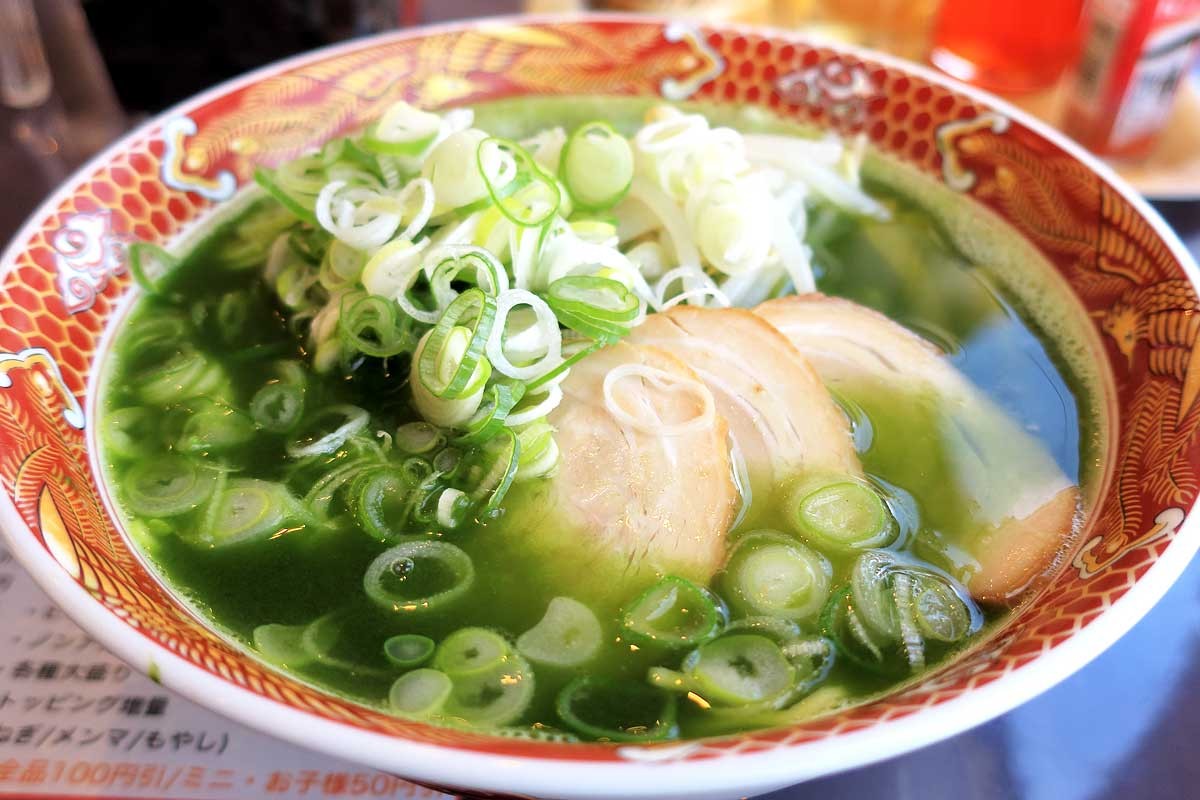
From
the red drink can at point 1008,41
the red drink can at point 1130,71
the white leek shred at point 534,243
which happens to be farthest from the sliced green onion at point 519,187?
the red drink can at point 1008,41

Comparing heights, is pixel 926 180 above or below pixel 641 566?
above

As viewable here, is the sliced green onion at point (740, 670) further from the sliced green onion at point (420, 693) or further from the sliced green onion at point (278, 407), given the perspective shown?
the sliced green onion at point (278, 407)

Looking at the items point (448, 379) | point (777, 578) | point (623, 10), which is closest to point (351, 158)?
point (448, 379)

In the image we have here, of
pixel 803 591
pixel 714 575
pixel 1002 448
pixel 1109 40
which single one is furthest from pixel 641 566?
pixel 1109 40

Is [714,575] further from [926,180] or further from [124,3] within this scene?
[124,3]

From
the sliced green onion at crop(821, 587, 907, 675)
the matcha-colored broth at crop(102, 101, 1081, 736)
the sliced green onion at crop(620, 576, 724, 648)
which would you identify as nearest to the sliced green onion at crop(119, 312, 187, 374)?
the matcha-colored broth at crop(102, 101, 1081, 736)

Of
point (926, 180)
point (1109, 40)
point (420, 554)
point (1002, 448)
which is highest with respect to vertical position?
point (1109, 40)

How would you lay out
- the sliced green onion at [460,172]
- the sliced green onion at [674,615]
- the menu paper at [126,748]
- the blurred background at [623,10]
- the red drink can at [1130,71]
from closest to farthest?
the sliced green onion at [674,615] → the menu paper at [126,748] → the sliced green onion at [460,172] → the red drink can at [1130,71] → the blurred background at [623,10]

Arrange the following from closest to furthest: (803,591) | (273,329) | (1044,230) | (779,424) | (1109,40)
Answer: (803,591) → (779,424) → (273,329) → (1044,230) → (1109,40)
